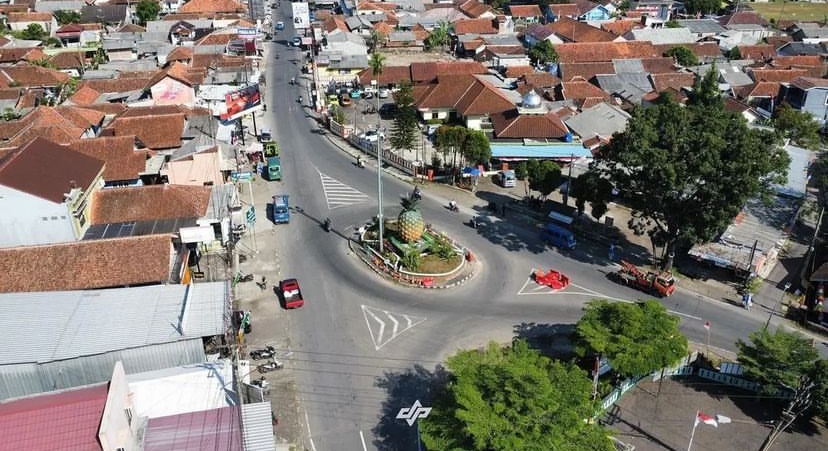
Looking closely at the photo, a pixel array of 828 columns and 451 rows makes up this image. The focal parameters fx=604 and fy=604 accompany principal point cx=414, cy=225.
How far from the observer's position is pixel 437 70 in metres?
83.6

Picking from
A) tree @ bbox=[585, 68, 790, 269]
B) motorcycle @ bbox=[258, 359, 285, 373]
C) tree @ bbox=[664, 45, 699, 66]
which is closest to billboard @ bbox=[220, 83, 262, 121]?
motorcycle @ bbox=[258, 359, 285, 373]

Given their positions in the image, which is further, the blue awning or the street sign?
the blue awning

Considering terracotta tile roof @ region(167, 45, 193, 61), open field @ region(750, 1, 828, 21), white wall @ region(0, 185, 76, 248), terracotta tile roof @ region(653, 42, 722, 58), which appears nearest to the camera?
white wall @ region(0, 185, 76, 248)

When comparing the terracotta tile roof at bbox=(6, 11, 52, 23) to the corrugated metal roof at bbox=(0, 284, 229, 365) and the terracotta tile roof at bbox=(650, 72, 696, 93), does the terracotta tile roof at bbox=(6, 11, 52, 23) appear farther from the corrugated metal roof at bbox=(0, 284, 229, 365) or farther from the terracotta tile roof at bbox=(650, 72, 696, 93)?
the terracotta tile roof at bbox=(650, 72, 696, 93)

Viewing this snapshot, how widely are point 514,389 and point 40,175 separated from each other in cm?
3494

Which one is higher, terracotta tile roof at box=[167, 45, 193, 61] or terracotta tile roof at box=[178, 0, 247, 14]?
terracotta tile roof at box=[178, 0, 247, 14]

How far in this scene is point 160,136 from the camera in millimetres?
55969

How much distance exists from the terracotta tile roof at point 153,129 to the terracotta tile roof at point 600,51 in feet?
200

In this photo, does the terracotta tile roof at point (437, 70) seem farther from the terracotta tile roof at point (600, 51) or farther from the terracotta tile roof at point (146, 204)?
the terracotta tile roof at point (146, 204)

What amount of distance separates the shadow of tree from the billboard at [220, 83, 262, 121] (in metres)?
37.0

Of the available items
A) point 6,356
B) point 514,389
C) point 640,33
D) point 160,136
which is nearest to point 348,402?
point 514,389

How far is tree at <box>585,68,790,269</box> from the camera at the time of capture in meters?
37.8

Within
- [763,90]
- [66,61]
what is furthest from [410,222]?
[66,61]

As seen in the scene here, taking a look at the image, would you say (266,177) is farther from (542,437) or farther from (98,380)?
(542,437)
